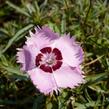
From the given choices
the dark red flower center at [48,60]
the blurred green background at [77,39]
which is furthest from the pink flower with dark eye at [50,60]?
the blurred green background at [77,39]

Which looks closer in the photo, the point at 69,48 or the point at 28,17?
the point at 69,48

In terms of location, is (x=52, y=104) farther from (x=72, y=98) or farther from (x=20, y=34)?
(x=20, y=34)

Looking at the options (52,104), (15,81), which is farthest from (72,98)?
(15,81)

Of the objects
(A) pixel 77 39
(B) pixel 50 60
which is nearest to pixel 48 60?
(B) pixel 50 60

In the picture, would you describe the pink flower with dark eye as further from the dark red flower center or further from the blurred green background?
the blurred green background

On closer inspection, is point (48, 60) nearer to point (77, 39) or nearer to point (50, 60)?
point (50, 60)

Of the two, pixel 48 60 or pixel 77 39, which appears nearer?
pixel 48 60

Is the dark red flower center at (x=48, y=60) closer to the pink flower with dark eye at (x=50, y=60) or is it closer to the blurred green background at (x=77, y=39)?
the pink flower with dark eye at (x=50, y=60)
